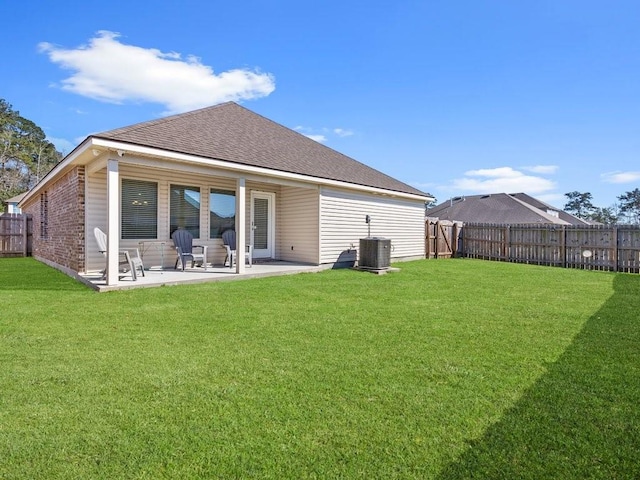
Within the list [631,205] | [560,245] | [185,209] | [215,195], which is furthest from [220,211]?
[631,205]

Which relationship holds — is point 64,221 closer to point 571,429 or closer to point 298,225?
point 298,225

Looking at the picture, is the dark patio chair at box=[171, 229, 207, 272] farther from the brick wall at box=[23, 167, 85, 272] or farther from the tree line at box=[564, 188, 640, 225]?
the tree line at box=[564, 188, 640, 225]

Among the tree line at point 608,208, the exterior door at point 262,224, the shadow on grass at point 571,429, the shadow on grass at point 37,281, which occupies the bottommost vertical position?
the shadow on grass at point 571,429

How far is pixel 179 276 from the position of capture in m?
7.52

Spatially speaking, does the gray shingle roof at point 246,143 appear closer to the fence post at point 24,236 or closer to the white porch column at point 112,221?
the white porch column at point 112,221

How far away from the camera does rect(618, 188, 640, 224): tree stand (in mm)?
50356

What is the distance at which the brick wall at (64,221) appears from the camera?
7840mm

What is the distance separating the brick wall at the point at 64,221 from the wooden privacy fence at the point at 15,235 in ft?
7.82

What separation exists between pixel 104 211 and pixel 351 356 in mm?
7157

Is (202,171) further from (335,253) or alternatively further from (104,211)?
(335,253)

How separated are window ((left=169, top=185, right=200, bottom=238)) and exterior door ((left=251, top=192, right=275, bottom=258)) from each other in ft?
5.40

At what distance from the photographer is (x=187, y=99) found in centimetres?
1883

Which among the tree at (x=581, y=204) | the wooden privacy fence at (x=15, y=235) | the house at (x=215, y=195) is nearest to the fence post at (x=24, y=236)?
the wooden privacy fence at (x=15, y=235)

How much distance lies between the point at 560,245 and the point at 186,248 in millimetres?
11286
